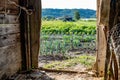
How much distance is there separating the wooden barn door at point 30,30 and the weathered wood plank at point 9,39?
238mm

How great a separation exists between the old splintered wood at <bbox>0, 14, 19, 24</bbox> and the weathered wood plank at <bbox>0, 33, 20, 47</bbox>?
26 cm

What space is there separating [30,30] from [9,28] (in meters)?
0.83

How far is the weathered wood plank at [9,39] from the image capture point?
5.43 m

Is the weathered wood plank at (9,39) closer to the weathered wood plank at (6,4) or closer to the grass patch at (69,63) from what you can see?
the weathered wood plank at (6,4)

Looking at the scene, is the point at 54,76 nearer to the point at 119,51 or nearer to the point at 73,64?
the point at 73,64

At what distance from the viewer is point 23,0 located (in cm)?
626

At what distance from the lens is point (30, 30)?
6492 millimetres

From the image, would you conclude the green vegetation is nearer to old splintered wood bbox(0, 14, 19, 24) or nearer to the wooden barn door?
the wooden barn door

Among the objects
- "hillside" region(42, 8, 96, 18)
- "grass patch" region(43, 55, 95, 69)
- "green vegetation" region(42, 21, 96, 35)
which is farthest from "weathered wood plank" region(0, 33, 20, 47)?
"hillside" region(42, 8, 96, 18)

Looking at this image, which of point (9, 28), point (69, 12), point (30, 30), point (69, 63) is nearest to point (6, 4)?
point (9, 28)

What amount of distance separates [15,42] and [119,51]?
395 cm

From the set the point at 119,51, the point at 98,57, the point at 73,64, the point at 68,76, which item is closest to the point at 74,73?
the point at 68,76

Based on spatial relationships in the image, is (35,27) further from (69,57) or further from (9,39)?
(69,57)

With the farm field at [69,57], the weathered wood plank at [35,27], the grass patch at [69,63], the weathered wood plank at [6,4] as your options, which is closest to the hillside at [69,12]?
the farm field at [69,57]
